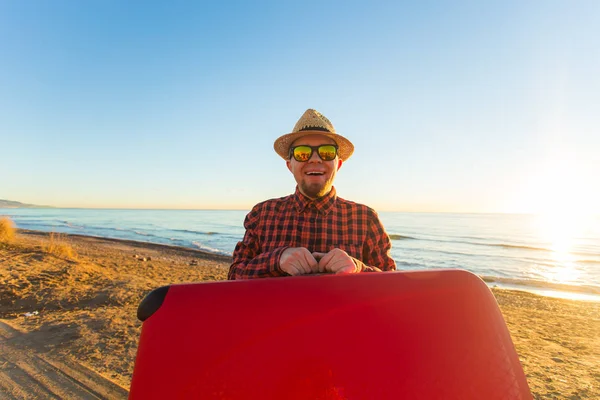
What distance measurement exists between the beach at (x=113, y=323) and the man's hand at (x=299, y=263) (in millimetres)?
1857

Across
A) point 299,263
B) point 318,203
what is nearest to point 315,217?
point 318,203

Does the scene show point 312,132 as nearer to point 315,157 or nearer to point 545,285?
point 315,157

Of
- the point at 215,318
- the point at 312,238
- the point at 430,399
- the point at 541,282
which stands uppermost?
the point at 312,238

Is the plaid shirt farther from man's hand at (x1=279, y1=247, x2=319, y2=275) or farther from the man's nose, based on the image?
man's hand at (x1=279, y1=247, x2=319, y2=275)

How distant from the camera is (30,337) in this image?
3.32 metres

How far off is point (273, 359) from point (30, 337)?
3.62 m

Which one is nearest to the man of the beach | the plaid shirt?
the plaid shirt

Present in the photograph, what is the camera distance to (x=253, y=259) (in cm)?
200

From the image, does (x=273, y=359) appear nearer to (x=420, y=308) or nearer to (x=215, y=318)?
(x=215, y=318)

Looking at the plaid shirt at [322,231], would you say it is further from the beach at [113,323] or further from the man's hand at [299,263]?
the beach at [113,323]

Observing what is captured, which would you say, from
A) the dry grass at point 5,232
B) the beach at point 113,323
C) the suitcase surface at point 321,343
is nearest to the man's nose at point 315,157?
the suitcase surface at point 321,343

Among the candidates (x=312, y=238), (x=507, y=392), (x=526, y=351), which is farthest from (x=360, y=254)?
(x=526, y=351)

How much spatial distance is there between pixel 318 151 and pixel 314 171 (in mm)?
137

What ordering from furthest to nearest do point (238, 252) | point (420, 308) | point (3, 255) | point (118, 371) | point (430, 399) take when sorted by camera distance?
point (3, 255) < point (118, 371) < point (238, 252) < point (420, 308) < point (430, 399)
